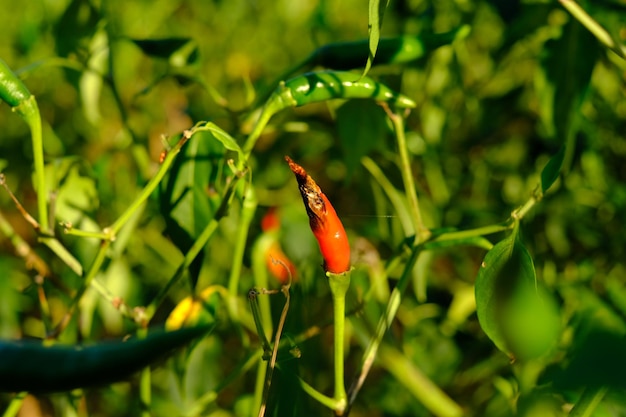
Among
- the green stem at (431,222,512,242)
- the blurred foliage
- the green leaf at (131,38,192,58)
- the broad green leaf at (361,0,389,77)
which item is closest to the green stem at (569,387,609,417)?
the blurred foliage

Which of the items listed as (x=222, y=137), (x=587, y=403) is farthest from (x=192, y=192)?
(x=587, y=403)

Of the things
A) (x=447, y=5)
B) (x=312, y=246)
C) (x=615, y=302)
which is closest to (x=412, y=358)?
(x=312, y=246)

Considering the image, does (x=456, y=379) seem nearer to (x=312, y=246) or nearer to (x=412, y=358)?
(x=412, y=358)

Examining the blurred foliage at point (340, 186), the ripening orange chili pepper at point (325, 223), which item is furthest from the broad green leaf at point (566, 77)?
the ripening orange chili pepper at point (325, 223)

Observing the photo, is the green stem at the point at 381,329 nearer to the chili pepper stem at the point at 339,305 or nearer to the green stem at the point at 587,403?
the chili pepper stem at the point at 339,305

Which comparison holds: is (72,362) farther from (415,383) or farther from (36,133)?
(415,383)

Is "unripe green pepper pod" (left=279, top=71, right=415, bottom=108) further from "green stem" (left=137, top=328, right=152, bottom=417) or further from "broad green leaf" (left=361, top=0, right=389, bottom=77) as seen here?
"green stem" (left=137, top=328, right=152, bottom=417)
